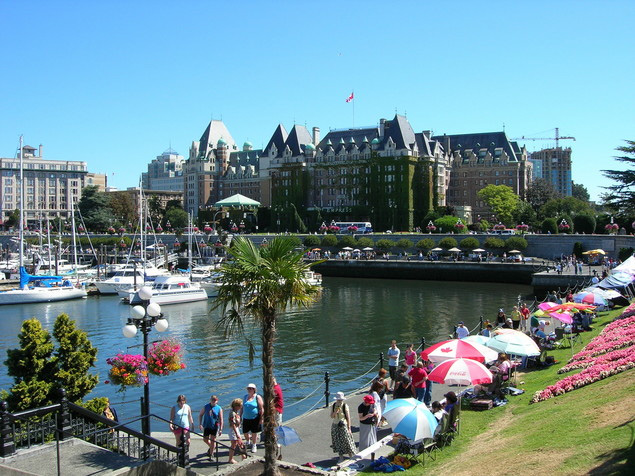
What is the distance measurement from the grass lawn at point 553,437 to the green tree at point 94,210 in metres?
154

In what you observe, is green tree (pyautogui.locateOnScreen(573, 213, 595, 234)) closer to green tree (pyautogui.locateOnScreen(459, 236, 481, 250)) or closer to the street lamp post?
green tree (pyautogui.locateOnScreen(459, 236, 481, 250))

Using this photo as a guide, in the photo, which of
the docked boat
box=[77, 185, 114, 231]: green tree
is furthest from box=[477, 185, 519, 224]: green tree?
box=[77, 185, 114, 231]: green tree

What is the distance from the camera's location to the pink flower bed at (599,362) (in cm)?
1781

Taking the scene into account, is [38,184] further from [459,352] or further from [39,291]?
[459,352]

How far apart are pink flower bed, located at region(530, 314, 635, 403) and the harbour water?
7603 mm

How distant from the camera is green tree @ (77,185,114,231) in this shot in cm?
16025

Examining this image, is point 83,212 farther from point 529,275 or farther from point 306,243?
point 529,275

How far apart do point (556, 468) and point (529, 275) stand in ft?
223

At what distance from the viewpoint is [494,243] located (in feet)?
297

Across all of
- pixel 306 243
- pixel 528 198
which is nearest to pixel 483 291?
pixel 306 243

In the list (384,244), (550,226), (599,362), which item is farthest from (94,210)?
(599,362)

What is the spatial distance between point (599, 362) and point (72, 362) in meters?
14.9

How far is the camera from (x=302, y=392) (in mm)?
27375

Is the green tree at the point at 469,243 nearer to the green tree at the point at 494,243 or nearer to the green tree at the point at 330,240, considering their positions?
the green tree at the point at 494,243
